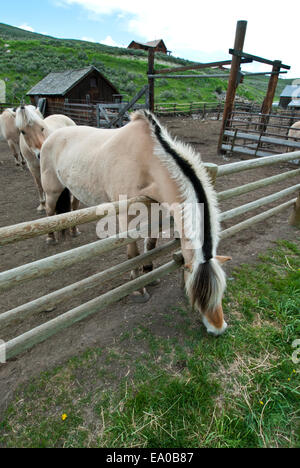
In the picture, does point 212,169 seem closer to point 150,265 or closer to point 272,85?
point 150,265

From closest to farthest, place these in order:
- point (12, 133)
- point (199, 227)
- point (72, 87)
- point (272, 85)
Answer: point (199, 227) → point (12, 133) → point (272, 85) → point (72, 87)

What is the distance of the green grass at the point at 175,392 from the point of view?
1531 millimetres

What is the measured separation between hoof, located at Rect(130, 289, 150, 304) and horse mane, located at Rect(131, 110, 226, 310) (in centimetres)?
99

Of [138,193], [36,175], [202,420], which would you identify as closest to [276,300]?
[202,420]

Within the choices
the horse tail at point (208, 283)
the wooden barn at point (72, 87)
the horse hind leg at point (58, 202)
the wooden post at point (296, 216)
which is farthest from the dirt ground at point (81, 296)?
the wooden barn at point (72, 87)

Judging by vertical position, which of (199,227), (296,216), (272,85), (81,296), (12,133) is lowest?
(81,296)

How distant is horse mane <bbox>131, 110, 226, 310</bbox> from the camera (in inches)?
65.0

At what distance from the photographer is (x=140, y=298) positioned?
268 cm

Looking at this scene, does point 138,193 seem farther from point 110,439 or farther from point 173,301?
point 110,439

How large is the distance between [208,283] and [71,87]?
71.1 feet

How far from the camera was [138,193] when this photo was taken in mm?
2154

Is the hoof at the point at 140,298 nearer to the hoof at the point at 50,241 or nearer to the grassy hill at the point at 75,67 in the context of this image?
the hoof at the point at 50,241

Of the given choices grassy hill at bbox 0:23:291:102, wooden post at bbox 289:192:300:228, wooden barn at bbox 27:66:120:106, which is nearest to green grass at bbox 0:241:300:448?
wooden post at bbox 289:192:300:228

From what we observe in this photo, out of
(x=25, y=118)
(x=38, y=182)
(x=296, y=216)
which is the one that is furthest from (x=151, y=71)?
(x=296, y=216)
